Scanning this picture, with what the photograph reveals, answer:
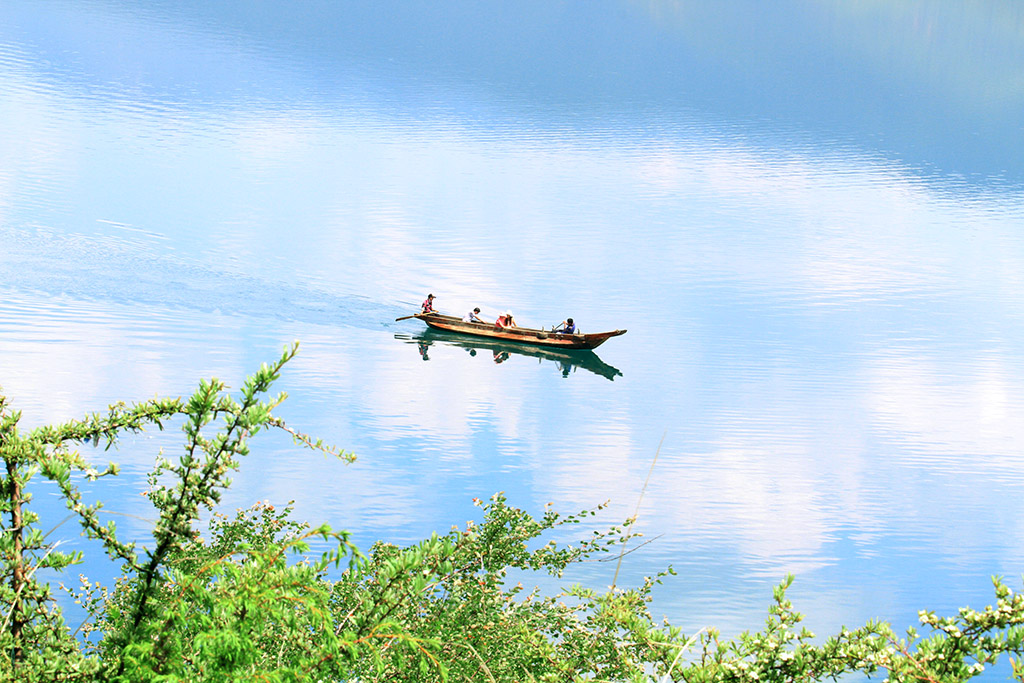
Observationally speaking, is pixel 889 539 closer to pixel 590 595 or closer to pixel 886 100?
pixel 590 595

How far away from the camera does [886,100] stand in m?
68.4

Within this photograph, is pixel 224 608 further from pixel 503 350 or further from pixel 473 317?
pixel 503 350

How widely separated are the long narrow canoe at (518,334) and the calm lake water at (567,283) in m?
0.71

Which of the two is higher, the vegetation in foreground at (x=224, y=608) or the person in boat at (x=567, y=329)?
the person in boat at (x=567, y=329)

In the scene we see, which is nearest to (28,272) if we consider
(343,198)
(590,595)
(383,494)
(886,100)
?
(343,198)

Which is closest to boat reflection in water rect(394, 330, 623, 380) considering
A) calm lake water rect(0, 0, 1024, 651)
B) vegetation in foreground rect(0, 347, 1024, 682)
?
calm lake water rect(0, 0, 1024, 651)

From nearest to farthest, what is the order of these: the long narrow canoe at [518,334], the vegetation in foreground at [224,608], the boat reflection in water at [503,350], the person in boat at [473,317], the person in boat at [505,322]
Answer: the vegetation in foreground at [224,608]
the long narrow canoe at [518,334]
the person in boat at [505,322]
the person in boat at [473,317]
the boat reflection in water at [503,350]

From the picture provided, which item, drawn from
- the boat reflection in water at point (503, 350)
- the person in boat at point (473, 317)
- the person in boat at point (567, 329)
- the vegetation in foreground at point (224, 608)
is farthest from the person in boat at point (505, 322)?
the vegetation in foreground at point (224, 608)

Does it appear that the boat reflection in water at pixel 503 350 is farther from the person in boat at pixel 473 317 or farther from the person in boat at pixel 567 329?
the person in boat at pixel 567 329

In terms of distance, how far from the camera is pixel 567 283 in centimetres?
3553

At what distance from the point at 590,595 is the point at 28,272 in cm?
3012

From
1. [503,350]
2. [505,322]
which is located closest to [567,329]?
[505,322]

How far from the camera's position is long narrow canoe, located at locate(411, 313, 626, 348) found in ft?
99.2

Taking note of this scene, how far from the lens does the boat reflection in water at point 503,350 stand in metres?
31.0
